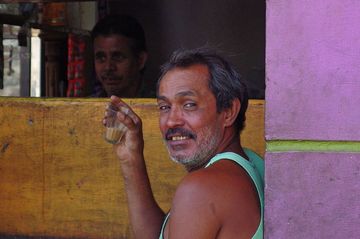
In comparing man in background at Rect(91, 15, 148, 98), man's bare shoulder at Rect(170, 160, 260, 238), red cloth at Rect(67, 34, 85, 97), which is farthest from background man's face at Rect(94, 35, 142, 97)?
man's bare shoulder at Rect(170, 160, 260, 238)

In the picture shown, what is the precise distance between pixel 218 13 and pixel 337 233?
3316mm

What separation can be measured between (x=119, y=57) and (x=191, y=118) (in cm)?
206

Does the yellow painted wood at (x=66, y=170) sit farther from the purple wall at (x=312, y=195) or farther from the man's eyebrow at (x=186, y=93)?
the purple wall at (x=312, y=195)

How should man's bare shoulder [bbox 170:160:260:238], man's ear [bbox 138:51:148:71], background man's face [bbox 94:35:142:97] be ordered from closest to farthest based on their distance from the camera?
man's bare shoulder [bbox 170:160:260:238], background man's face [bbox 94:35:142:97], man's ear [bbox 138:51:148:71]

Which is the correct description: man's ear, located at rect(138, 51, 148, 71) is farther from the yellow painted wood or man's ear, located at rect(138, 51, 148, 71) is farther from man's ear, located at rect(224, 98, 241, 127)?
man's ear, located at rect(224, 98, 241, 127)

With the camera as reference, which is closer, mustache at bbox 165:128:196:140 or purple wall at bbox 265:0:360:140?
purple wall at bbox 265:0:360:140

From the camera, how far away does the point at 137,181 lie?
2.61m

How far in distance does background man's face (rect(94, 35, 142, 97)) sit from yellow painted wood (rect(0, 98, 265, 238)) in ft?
3.39

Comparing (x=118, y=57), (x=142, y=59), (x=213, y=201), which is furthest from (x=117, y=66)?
(x=213, y=201)

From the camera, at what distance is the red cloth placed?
6.36 m

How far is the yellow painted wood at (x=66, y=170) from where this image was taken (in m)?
3.09

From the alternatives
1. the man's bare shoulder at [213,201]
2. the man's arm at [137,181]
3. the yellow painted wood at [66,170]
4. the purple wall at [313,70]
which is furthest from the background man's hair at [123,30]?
the man's bare shoulder at [213,201]

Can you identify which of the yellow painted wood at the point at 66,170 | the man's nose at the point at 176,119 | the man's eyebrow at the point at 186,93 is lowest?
the yellow painted wood at the point at 66,170

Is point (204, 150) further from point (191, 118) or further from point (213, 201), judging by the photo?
point (213, 201)
